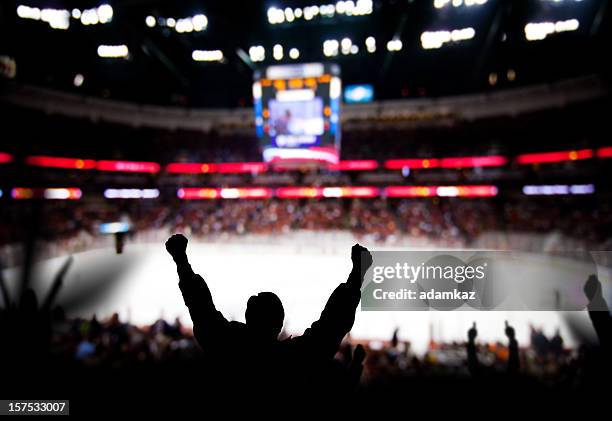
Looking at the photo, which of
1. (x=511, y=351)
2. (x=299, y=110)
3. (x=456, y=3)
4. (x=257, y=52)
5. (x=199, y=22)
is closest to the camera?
(x=511, y=351)

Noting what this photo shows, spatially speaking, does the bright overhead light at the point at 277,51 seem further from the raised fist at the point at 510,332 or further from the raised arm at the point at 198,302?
the raised arm at the point at 198,302

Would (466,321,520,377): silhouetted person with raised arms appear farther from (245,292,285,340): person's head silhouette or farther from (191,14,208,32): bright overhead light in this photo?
(191,14,208,32): bright overhead light

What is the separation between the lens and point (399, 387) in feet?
10.2

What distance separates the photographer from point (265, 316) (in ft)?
4.55

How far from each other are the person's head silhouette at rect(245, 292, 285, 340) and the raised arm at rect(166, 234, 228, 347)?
0.14 meters

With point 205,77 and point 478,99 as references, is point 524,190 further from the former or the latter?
point 205,77

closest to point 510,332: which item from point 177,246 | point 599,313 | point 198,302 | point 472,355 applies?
point 472,355

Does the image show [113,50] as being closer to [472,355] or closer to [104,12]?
[104,12]

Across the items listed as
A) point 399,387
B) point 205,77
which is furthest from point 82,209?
point 399,387

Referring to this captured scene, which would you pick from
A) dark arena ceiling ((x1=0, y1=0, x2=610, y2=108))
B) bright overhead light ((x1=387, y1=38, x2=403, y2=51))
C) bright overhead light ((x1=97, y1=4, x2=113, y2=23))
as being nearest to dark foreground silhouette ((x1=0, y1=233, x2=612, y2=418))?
bright overhead light ((x1=97, y1=4, x2=113, y2=23))

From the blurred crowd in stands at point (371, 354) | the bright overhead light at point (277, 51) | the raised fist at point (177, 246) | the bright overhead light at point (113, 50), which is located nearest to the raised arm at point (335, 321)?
the raised fist at point (177, 246)

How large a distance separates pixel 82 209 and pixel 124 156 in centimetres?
519

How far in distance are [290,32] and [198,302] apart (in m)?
12.1

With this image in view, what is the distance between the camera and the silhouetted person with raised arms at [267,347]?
1312 millimetres
